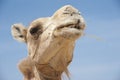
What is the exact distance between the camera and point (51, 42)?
5.54 m

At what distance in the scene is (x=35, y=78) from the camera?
5992 mm

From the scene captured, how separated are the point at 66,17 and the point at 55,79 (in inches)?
39.1

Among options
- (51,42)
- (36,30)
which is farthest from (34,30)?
(51,42)

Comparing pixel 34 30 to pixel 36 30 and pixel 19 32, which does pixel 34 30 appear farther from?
pixel 19 32

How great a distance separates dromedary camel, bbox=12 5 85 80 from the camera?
5.23 meters

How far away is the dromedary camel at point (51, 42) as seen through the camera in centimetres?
523

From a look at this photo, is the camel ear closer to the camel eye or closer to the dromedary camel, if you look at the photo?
the dromedary camel

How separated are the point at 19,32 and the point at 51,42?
1.11 m

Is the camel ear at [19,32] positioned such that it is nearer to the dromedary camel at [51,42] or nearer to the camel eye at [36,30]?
the dromedary camel at [51,42]

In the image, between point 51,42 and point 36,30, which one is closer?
point 51,42

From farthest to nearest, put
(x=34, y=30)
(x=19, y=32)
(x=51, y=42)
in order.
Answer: (x=19, y=32), (x=34, y=30), (x=51, y=42)

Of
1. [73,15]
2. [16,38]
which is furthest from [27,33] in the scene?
[73,15]

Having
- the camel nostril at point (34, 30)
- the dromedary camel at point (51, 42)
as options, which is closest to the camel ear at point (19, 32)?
the dromedary camel at point (51, 42)

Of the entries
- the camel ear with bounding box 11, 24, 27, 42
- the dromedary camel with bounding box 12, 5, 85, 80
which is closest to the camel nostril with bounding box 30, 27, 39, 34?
the dromedary camel with bounding box 12, 5, 85, 80
